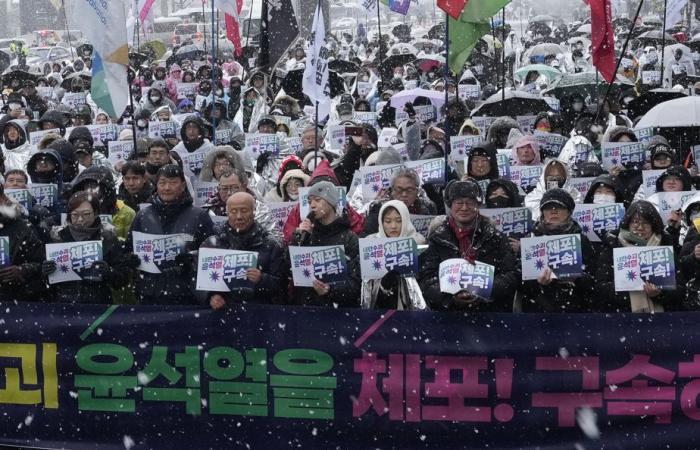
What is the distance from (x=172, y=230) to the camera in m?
7.62

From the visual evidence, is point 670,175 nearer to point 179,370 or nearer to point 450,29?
point 450,29

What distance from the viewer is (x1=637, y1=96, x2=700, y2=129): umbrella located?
12188 millimetres

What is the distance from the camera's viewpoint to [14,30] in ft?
278

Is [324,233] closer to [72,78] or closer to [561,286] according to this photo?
[561,286]

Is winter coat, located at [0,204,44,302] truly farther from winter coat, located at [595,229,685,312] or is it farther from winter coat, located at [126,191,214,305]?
winter coat, located at [595,229,685,312]

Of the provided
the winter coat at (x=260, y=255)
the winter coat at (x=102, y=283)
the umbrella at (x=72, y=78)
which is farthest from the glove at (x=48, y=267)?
the umbrella at (x=72, y=78)

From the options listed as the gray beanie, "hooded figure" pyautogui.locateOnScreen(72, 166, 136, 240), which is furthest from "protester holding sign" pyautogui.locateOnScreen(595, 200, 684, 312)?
"hooded figure" pyautogui.locateOnScreen(72, 166, 136, 240)

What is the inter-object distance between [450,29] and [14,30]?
79.3 meters

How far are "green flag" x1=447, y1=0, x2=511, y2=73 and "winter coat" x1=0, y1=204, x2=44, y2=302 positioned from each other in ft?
11.6

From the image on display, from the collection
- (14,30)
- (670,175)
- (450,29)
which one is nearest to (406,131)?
(450,29)

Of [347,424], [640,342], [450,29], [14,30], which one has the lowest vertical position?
[347,424]

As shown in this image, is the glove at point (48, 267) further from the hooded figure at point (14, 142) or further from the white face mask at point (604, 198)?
the hooded figure at point (14, 142)

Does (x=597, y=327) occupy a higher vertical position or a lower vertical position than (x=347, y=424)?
higher

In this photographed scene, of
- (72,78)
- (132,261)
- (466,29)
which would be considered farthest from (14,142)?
(72,78)
